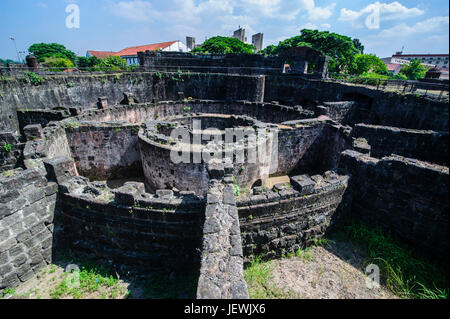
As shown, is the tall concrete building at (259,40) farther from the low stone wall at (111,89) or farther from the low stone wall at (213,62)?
the low stone wall at (111,89)

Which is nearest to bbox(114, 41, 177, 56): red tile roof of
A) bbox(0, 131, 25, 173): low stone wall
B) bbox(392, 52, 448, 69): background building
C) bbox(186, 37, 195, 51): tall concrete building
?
bbox(186, 37, 195, 51): tall concrete building

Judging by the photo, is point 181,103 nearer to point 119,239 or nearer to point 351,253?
point 119,239

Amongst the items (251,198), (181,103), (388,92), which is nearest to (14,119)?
(181,103)

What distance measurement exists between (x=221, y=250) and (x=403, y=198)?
5.27 m

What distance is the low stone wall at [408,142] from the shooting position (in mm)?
8305

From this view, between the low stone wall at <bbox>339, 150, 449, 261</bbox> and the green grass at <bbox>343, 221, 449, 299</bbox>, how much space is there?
389mm

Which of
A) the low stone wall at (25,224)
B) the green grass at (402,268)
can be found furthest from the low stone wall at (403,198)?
the low stone wall at (25,224)

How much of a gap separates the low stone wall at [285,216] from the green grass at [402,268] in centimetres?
122

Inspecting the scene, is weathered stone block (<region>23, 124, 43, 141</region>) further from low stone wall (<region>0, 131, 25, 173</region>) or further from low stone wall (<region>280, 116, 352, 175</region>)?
low stone wall (<region>280, 116, 352, 175</region>)

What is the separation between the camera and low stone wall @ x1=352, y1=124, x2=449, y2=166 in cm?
830

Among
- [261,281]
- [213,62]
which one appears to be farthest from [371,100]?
[213,62]

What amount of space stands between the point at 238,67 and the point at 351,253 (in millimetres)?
21171

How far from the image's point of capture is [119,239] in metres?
5.66
